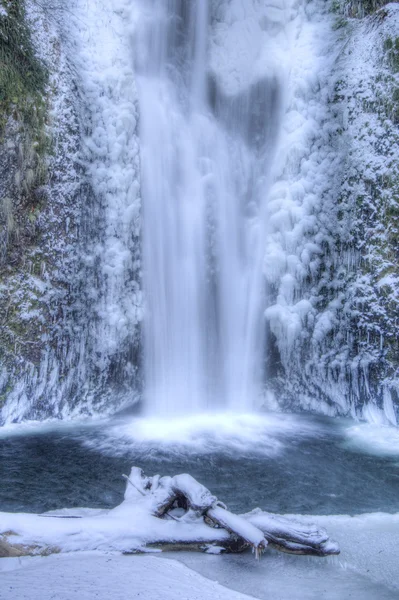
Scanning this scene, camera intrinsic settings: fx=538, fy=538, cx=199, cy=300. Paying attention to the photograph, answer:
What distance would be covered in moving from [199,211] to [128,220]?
100cm

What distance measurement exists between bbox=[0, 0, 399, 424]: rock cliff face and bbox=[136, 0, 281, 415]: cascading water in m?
0.24

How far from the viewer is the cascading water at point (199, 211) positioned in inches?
264

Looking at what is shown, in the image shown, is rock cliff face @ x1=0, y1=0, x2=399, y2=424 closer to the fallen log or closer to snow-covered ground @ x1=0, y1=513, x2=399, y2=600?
the fallen log

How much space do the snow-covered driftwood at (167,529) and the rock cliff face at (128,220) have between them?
3.37m

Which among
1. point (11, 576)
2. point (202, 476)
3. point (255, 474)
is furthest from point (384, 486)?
point (11, 576)

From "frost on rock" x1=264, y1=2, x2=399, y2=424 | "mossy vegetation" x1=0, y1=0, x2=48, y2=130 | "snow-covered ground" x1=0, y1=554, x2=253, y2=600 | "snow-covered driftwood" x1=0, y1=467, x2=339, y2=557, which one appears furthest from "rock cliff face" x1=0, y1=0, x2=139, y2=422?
"snow-covered ground" x1=0, y1=554, x2=253, y2=600

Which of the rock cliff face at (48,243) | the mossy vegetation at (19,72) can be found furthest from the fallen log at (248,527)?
the mossy vegetation at (19,72)

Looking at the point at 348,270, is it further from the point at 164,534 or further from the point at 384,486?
the point at 164,534

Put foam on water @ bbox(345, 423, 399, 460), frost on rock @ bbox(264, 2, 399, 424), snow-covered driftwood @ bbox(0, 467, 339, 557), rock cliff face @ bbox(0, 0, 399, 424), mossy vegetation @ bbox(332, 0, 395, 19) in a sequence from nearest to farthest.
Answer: snow-covered driftwood @ bbox(0, 467, 339, 557)
foam on water @ bbox(345, 423, 399, 460)
rock cliff face @ bbox(0, 0, 399, 424)
frost on rock @ bbox(264, 2, 399, 424)
mossy vegetation @ bbox(332, 0, 395, 19)

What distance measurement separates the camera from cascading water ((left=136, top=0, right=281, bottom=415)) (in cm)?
671

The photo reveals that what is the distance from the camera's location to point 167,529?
2.59 m

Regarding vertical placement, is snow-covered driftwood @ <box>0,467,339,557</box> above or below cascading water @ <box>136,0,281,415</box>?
below

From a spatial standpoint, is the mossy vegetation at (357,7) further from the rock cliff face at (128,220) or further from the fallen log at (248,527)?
the fallen log at (248,527)

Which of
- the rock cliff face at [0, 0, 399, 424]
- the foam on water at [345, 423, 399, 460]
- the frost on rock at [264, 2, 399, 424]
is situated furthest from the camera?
the frost on rock at [264, 2, 399, 424]
